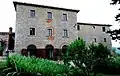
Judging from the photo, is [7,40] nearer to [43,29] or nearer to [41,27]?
[41,27]

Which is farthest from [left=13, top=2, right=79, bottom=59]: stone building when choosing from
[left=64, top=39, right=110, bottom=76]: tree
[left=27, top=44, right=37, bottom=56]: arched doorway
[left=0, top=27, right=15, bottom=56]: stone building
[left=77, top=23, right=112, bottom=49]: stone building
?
[left=64, top=39, right=110, bottom=76]: tree

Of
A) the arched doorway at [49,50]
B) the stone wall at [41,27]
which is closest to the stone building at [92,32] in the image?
the stone wall at [41,27]

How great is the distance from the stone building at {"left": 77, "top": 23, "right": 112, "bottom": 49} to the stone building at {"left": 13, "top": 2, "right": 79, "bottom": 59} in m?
8.84

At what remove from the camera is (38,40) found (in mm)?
30984

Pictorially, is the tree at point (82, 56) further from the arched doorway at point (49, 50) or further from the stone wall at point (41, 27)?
the arched doorway at point (49, 50)

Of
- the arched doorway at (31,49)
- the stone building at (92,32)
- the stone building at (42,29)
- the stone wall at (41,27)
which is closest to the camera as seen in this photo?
the stone wall at (41,27)

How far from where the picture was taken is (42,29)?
31531mm

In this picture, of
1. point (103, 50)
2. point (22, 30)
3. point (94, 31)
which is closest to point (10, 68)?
point (103, 50)

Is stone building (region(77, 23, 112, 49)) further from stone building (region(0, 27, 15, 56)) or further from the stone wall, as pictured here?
stone building (region(0, 27, 15, 56))

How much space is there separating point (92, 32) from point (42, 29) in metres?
15.4

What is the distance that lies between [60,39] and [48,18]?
12.7ft

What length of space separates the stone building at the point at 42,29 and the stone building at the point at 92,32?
884 cm

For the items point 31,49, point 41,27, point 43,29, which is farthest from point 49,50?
point 41,27

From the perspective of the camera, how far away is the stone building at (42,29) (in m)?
30.2
